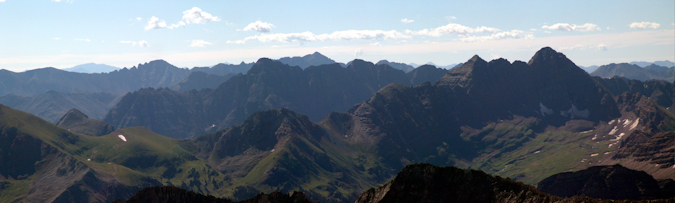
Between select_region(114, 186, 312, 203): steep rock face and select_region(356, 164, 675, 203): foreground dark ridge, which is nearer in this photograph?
select_region(356, 164, 675, 203): foreground dark ridge

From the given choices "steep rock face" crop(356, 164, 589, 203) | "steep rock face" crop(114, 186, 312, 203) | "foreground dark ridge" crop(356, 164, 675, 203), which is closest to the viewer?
"foreground dark ridge" crop(356, 164, 675, 203)

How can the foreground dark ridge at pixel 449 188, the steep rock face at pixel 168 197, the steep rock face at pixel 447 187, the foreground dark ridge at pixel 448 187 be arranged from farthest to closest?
the steep rock face at pixel 168 197
the steep rock face at pixel 447 187
the foreground dark ridge at pixel 448 187
the foreground dark ridge at pixel 449 188

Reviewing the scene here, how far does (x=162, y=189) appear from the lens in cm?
11075

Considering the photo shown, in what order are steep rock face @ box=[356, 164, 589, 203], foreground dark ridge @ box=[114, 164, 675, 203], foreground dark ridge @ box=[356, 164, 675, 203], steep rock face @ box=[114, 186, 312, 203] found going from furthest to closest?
steep rock face @ box=[114, 186, 312, 203]
steep rock face @ box=[356, 164, 589, 203]
foreground dark ridge @ box=[356, 164, 675, 203]
foreground dark ridge @ box=[114, 164, 675, 203]

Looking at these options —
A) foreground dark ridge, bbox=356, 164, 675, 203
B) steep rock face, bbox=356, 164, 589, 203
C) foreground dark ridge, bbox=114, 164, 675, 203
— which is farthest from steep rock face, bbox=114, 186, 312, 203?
steep rock face, bbox=356, 164, 589, 203

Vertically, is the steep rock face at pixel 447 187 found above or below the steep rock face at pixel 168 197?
above

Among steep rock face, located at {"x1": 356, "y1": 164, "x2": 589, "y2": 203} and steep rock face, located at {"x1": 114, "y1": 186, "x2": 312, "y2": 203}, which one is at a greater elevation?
steep rock face, located at {"x1": 356, "y1": 164, "x2": 589, "y2": 203}

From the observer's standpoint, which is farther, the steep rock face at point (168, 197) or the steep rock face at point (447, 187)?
the steep rock face at point (168, 197)

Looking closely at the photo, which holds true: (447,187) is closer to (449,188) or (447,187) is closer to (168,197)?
(449,188)

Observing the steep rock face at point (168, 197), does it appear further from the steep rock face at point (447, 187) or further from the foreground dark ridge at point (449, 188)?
the steep rock face at point (447, 187)

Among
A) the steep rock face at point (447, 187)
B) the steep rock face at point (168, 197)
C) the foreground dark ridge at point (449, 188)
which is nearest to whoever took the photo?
the foreground dark ridge at point (449, 188)

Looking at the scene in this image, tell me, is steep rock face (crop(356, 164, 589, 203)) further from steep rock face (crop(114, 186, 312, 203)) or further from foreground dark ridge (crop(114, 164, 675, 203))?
steep rock face (crop(114, 186, 312, 203))

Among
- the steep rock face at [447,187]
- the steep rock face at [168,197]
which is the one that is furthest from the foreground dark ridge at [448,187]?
the steep rock face at [168,197]

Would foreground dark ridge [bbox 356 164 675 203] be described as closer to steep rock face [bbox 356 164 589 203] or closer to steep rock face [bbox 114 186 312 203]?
steep rock face [bbox 356 164 589 203]
